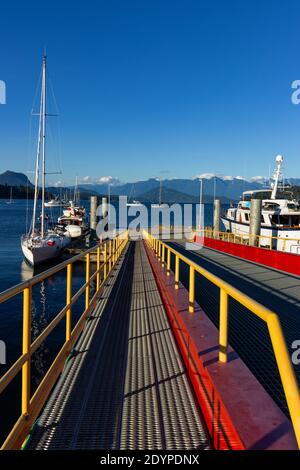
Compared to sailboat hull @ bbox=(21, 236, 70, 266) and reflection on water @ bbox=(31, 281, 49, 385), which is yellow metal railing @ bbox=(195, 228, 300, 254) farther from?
sailboat hull @ bbox=(21, 236, 70, 266)

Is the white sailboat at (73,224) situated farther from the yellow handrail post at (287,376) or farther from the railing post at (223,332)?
the yellow handrail post at (287,376)

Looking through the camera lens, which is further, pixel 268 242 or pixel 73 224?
pixel 73 224

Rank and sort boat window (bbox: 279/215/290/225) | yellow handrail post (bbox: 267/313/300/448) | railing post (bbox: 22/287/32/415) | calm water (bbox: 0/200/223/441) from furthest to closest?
1. boat window (bbox: 279/215/290/225)
2. calm water (bbox: 0/200/223/441)
3. railing post (bbox: 22/287/32/415)
4. yellow handrail post (bbox: 267/313/300/448)

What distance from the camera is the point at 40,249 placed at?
111 feet

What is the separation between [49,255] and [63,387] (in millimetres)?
32474

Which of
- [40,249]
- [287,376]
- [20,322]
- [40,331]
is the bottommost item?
[40,331]

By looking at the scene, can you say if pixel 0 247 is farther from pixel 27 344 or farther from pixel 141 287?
pixel 27 344

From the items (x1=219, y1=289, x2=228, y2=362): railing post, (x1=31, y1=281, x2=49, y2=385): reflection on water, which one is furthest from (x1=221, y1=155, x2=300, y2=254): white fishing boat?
(x1=219, y1=289, x2=228, y2=362): railing post

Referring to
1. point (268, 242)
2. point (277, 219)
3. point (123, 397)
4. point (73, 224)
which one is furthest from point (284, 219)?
point (73, 224)

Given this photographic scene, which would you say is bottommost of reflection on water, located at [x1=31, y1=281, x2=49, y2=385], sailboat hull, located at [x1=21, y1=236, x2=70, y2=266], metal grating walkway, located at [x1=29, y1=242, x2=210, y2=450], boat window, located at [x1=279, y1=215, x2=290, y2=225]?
reflection on water, located at [x1=31, y1=281, x2=49, y2=385]

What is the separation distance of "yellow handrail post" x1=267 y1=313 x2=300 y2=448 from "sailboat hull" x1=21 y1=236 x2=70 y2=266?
32739 millimetres

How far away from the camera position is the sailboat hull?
3312cm

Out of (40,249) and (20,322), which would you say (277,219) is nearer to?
(40,249)

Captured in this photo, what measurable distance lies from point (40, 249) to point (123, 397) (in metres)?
31.5
